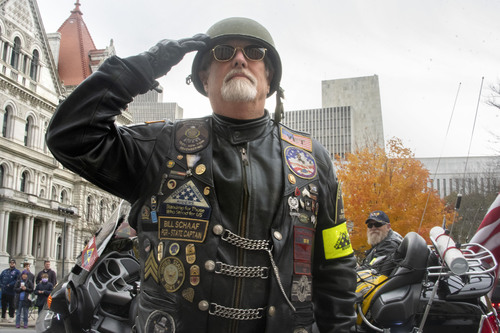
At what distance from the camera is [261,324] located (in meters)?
2.23

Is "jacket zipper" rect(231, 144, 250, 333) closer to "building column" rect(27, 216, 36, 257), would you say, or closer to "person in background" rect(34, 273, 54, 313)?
"person in background" rect(34, 273, 54, 313)

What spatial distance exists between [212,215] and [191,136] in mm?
455

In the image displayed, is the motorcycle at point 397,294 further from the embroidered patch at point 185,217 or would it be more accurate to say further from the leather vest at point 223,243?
the embroidered patch at point 185,217

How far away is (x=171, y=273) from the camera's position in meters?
2.18

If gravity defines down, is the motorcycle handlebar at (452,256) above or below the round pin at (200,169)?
below

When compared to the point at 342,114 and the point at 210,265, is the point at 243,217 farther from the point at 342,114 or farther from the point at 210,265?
the point at 342,114

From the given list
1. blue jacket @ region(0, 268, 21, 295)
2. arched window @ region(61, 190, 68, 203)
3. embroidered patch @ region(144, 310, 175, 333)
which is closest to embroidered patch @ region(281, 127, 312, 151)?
embroidered patch @ region(144, 310, 175, 333)

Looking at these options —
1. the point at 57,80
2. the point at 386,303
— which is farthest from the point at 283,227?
the point at 57,80

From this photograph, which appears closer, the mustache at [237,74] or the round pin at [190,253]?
the round pin at [190,253]

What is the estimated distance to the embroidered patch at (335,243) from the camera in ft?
8.27

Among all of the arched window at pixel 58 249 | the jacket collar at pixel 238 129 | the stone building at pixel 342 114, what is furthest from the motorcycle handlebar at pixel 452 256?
the stone building at pixel 342 114

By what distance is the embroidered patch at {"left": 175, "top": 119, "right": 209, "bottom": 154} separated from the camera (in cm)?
244

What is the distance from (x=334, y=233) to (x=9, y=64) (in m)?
40.2

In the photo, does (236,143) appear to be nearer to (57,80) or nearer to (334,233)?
(334,233)
